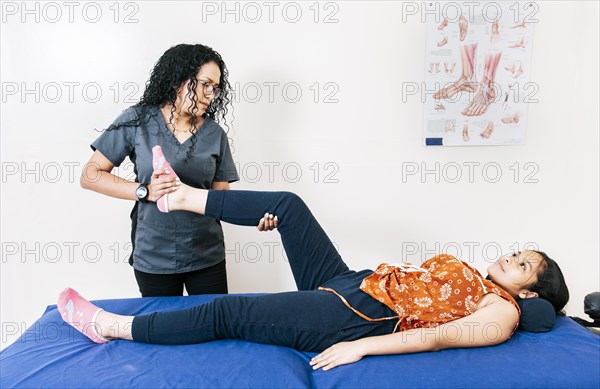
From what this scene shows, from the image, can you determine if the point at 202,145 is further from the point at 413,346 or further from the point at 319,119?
the point at 413,346

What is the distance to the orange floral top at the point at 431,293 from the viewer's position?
1473 mm

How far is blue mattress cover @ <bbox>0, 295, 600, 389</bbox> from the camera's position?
1.23 metres

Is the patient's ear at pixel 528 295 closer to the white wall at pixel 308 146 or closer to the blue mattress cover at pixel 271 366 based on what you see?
the blue mattress cover at pixel 271 366

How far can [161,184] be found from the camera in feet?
5.29

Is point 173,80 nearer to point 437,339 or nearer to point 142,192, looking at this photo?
point 142,192

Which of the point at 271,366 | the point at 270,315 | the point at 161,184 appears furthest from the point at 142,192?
the point at 271,366

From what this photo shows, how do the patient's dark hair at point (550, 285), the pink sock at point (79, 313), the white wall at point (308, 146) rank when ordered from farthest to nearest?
1. the white wall at point (308, 146)
2. the patient's dark hair at point (550, 285)
3. the pink sock at point (79, 313)

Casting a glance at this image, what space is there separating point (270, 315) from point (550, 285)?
97 centimetres

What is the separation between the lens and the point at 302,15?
7.57ft

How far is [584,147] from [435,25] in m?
1.04

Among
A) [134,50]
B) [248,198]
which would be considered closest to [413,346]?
[248,198]

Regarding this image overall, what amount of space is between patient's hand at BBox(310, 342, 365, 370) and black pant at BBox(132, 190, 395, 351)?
2.4 inches

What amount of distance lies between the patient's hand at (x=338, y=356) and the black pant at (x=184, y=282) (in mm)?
642

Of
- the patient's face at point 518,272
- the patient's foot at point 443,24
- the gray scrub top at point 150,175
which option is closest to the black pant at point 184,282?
the gray scrub top at point 150,175
